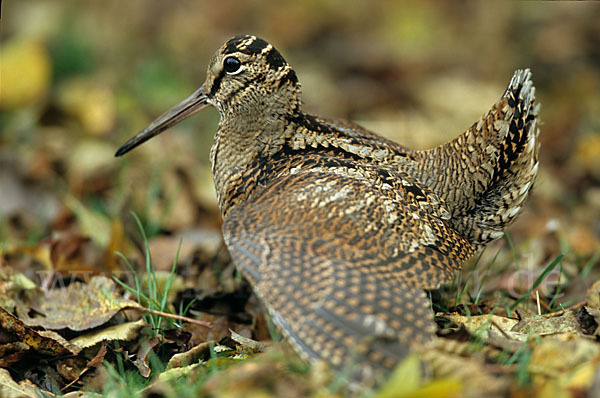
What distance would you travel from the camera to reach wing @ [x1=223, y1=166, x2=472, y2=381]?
121 inches

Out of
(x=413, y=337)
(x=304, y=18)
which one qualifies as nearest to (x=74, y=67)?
(x=304, y=18)

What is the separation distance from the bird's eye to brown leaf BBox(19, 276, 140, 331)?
4.97 feet

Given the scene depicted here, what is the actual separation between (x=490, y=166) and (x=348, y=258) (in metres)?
1.27

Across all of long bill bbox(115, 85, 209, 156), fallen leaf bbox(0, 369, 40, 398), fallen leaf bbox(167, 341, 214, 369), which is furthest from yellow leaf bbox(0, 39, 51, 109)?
fallen leaf bbox(167, 341, 214, 369)

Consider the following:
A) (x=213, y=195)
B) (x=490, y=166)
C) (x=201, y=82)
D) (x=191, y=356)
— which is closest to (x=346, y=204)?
(x=490, y=166)

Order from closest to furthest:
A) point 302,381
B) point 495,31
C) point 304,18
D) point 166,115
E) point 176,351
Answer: point 302,381, point 176,351, point 166,115, point 495,31, point 304,18

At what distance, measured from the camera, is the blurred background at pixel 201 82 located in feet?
20.5

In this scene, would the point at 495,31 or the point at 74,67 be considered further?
the point at 495,31

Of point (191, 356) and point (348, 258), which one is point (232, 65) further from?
point (191, 356)

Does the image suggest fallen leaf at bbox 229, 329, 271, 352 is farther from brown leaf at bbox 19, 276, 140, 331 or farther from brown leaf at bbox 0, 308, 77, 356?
brown leaf at bbox 0, 308, 77, 356

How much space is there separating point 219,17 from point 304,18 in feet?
4.67

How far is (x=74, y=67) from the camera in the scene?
845 cm

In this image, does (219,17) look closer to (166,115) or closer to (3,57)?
(3,57)

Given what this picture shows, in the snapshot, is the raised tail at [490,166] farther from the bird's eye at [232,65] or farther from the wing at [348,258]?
the bird's eye at [232,65]
